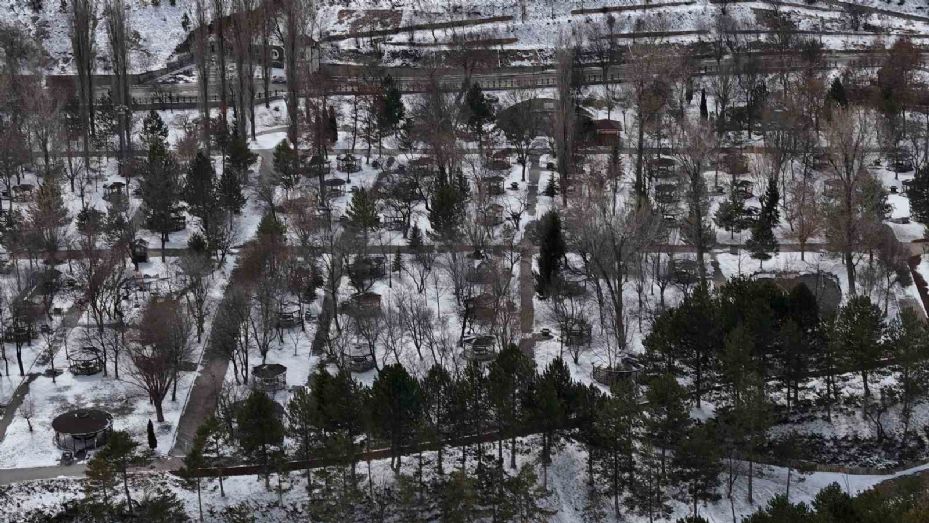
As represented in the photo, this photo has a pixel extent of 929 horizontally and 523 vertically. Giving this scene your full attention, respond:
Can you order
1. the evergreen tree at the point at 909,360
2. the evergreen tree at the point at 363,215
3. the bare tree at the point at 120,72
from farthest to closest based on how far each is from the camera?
the bare tree at the point at 120,72, the evergreen tree at the point at 363,215, the evergreen tree at the point at 909,360

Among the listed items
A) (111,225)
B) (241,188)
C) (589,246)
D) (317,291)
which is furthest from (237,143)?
(589,246)

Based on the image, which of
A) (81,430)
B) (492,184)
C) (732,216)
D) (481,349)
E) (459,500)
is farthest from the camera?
(492,184)

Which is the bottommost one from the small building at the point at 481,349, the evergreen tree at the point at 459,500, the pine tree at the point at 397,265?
the evergreen tree at the point at 459,500

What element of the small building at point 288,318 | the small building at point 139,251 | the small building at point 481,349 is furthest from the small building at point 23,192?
the small building at point 481,349

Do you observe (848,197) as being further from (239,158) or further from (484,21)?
(484,21)

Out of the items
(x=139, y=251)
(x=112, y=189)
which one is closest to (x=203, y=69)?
(x=112, y=189)

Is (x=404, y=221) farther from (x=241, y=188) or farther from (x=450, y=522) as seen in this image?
(x=450, y=522)

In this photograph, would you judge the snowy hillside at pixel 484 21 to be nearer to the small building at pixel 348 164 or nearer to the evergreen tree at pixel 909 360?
the small building at pixel 348 164
